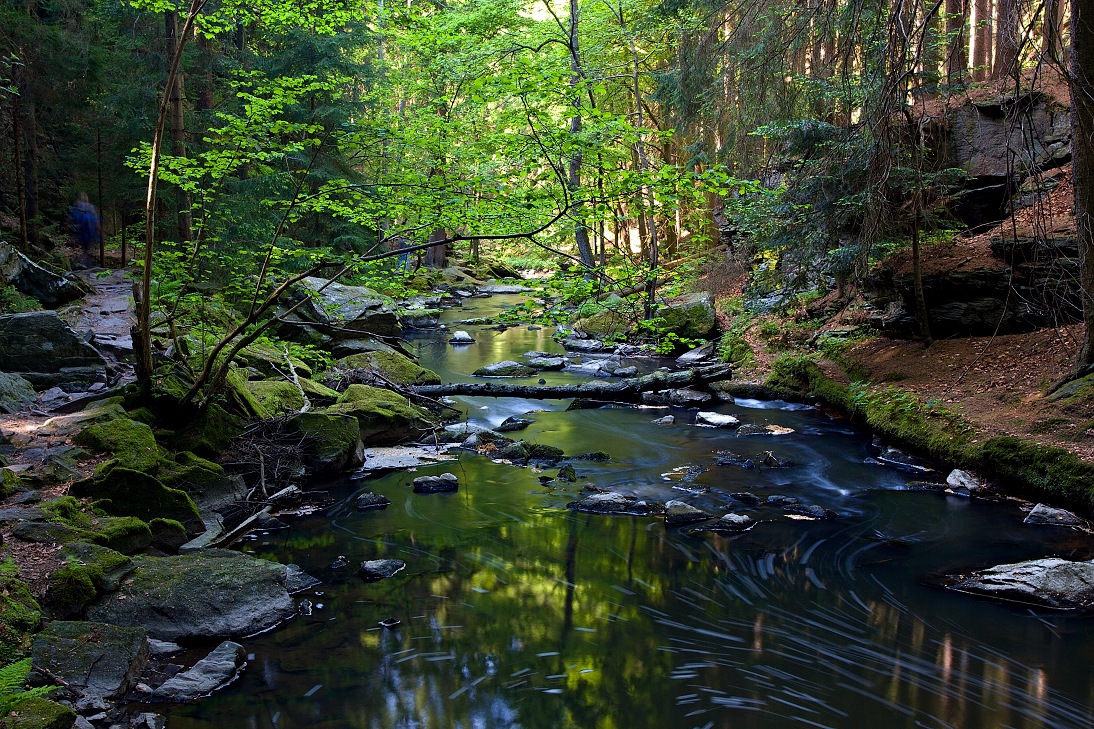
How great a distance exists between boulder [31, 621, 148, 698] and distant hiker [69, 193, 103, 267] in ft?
63.9

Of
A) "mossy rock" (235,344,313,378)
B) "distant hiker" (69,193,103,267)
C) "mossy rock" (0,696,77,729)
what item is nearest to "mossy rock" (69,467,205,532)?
"mossy rock" (0,696,77,729)

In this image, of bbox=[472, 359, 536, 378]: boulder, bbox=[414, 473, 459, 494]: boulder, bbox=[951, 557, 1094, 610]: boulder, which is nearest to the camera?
bbox=[951, 557, 1094, 610]: boulder

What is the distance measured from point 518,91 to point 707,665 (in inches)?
219

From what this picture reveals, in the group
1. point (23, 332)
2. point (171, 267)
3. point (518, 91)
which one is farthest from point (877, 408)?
point (23, 332)

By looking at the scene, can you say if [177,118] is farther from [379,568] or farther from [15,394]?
[379,568]

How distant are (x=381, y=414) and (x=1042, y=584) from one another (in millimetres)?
8660

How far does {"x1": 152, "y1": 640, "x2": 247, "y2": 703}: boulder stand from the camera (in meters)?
4.80

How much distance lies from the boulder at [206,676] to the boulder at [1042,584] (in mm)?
6332

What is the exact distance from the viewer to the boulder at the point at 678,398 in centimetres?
1373

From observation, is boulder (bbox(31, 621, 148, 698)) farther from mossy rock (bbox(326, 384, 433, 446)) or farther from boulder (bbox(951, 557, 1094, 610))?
boulder (bbox(951, 557, 1094, 610))

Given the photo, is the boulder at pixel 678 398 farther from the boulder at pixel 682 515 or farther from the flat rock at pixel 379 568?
the flat rock at pixel 379 568

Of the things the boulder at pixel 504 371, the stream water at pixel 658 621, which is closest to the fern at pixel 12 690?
the stream water at pixel 658 621

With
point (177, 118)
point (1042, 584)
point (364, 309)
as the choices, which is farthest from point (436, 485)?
point (177, 118)

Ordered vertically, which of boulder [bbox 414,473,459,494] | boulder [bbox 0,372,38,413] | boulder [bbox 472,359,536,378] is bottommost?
boulder [bbox 414,473,459,494]
